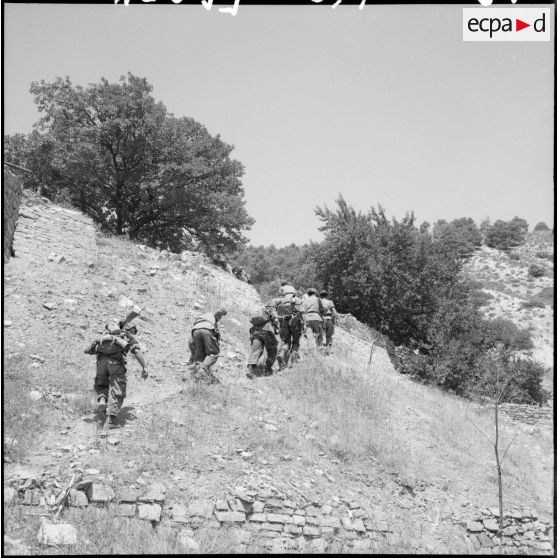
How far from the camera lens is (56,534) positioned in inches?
232

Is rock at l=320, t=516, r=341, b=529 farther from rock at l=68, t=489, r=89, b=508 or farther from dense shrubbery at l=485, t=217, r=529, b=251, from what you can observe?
dense shrubbery at l=485, t=217, r=529, b=251

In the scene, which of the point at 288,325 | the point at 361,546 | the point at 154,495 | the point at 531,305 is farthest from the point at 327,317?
the point at 531,305

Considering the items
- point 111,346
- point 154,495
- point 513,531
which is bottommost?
point 513,531

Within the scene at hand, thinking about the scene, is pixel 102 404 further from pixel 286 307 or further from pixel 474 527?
pixel 474 527

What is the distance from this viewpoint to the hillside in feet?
21.7

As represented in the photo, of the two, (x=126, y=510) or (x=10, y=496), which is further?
(x=126, y=510)

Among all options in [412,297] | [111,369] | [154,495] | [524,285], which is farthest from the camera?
[524,285]

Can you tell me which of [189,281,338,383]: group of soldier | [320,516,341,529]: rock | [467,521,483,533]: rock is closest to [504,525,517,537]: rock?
[467,521,483,533]: rock

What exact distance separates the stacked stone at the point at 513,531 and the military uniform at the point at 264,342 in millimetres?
Result: 4873

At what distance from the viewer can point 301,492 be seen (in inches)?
293

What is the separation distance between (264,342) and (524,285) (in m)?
49.3

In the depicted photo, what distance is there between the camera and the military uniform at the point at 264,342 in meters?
11.1

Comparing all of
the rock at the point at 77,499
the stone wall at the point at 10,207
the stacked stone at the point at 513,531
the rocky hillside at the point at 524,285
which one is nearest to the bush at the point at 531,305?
the rocky hillside at the point at 524,285

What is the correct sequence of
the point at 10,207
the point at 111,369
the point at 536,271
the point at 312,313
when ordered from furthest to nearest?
the point at 536,271 → the point at 10,207 → the point at 312,313 → the point at 111,369
